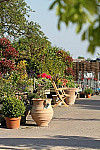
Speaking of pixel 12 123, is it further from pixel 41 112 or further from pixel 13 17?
pixel 13 17

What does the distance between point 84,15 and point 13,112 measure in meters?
6.66

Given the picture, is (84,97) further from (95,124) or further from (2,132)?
(2,132)

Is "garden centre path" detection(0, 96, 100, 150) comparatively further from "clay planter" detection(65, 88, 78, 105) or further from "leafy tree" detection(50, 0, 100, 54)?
"clay planter" detection(65, 88, 78, 105)

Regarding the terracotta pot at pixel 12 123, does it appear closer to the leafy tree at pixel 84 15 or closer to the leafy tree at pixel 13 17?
the leafy tree at pixel 84 15

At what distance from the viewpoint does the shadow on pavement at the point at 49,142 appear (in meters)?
6.16

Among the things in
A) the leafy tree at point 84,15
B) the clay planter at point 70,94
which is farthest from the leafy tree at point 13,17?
the leafy tree at point 84,15

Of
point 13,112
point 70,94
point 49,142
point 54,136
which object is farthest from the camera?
point 70,94

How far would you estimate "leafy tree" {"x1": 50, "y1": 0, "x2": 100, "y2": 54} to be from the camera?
1.96m

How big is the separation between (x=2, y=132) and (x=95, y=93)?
17483mm

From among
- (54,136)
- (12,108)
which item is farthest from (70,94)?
(54,136)

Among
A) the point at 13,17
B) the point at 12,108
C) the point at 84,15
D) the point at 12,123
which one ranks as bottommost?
the point at 12,123

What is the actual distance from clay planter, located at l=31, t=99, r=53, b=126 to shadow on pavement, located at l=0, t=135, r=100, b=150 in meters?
1.61

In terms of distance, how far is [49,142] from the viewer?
21.3 ft

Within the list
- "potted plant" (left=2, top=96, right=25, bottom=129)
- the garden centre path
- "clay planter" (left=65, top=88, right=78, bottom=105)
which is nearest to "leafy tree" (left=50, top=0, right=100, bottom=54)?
the garden centre path
